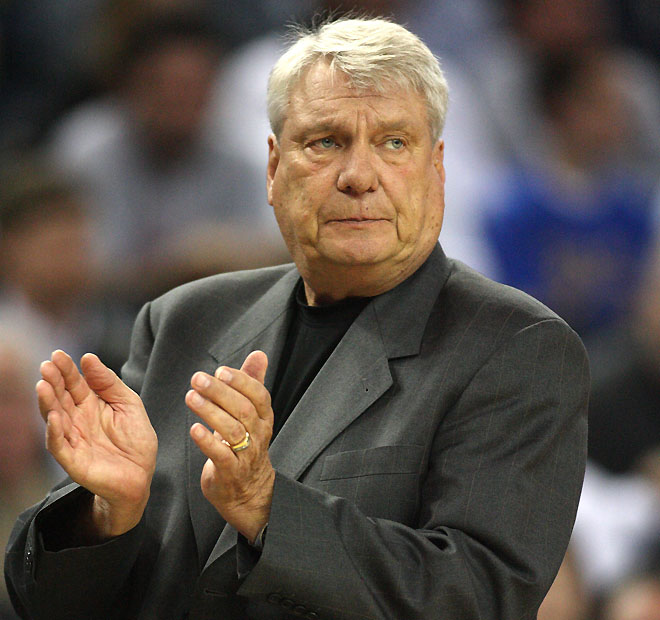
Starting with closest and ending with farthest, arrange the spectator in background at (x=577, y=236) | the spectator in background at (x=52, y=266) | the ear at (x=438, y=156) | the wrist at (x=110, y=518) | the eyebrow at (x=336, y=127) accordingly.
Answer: the wrist at (x=110, y=518) < the eyebrow at (x=336, y=127) < the ear at (x=438, y=156) < the spectator in background at (x=52, y=266) < the spectator in background at (x=577, y=236)

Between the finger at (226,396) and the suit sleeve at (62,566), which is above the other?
the finger at (226,396)

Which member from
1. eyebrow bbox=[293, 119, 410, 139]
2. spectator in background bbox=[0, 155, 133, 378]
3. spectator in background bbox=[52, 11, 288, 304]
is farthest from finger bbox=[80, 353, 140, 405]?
spectator in background bbox=[52, 11, 288, 304]

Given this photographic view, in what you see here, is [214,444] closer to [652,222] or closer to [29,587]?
[29,587]

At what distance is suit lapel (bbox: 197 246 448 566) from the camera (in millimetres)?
1768

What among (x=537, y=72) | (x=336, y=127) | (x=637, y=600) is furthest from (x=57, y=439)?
(x=537, y=72)

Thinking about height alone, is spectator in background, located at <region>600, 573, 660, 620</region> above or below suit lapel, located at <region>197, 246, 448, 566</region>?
below

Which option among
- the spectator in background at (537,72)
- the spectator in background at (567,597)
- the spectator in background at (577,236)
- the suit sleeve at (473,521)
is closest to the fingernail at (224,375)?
the suit sleeve at (473,521)

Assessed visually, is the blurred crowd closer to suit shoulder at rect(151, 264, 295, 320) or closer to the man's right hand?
suit shoulder at rect(151, 264, 295, 320)

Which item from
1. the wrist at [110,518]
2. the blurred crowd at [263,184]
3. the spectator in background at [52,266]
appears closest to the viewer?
the wrist at [110,518]

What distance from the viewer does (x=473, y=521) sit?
1647mm

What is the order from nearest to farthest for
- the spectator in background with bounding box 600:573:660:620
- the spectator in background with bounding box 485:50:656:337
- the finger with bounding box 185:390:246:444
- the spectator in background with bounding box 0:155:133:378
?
the finger with bounding box 185:390:246:444, the spectator in background with bounding box 600:573:660:620, the spectator in background with bounding box 0:155:133:378, the spectator in background with bounding box 485:50:656:337

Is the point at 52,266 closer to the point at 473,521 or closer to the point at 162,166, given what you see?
the point at 162,166

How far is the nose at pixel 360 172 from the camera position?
1.85 meters

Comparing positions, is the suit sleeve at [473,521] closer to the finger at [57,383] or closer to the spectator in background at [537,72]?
the finger at [57,383]
